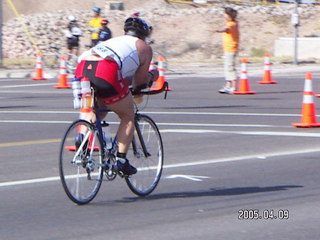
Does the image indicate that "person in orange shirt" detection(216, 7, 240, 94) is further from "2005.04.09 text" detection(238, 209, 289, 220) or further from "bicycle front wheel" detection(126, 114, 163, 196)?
"2005.04.09 text" detection(238, 209, 289, 220)

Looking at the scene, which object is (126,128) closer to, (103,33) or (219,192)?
(219,192)

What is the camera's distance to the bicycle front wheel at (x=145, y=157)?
889 cm

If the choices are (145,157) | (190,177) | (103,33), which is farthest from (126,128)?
(103,33)

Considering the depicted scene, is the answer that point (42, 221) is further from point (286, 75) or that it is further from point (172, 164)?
point (286, 75)

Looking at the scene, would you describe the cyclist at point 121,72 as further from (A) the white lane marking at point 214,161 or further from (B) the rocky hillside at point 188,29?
(B) the rocky hillside at point 188,29

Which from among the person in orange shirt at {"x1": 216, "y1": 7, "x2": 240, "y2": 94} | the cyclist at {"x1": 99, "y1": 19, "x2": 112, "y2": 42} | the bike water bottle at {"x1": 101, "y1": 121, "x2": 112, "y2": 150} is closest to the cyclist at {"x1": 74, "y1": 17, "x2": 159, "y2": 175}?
the bike water bottle at {"x1": 101, "y1": 121, "x2": 112, "y2": 150}

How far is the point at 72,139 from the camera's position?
8281 mm

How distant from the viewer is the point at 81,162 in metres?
8.20

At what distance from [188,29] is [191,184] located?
138ft

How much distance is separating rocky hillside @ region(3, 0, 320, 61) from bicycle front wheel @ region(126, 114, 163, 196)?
34786 mm

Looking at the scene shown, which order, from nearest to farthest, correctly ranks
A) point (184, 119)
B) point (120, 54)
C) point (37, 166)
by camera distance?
point (120, 54), point (37, 166), point (184, 119)

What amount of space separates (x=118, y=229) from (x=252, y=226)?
1179 mm

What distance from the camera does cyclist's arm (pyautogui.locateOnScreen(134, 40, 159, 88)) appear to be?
27.6 ft

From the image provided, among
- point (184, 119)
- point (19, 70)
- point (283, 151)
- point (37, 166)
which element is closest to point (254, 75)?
point (19, 70)
